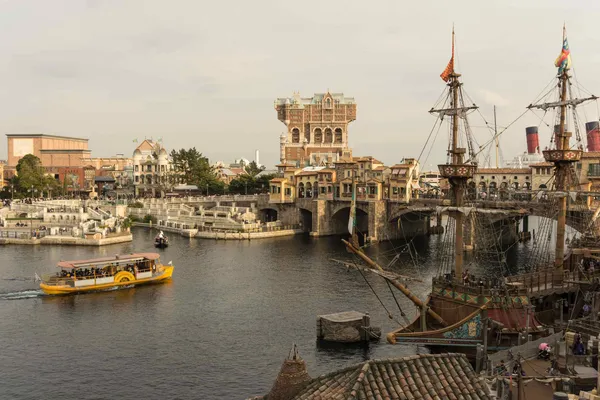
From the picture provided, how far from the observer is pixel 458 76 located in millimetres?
43969

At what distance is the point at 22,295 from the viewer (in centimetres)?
5366

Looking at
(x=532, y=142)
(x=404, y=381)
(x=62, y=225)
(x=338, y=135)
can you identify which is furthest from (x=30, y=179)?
(x=404, y=381)

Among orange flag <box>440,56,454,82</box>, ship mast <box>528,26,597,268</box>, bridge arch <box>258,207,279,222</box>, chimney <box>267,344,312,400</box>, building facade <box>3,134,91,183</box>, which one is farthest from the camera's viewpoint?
building facade <box>3,134,91,183</box>

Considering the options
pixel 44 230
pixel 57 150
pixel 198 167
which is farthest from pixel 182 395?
pixel 57 150

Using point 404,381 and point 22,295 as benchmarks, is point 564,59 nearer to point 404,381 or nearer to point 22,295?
point 404,381

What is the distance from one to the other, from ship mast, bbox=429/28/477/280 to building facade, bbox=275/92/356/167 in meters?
110

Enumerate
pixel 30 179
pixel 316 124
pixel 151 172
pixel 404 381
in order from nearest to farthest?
pixel 404 381 < pixel 30 179 < pixel 316 124 < pixel 151 172

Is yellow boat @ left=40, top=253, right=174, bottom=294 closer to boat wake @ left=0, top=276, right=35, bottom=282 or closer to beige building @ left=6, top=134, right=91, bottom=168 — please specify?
boat wake @ left=0, top=276, right=35, bottom=282

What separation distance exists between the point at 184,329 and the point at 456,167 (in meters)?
23.0

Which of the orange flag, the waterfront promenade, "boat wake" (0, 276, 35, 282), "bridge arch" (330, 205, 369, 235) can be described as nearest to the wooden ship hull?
the orange flag

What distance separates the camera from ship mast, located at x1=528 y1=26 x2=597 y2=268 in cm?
4703

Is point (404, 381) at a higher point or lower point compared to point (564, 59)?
lower

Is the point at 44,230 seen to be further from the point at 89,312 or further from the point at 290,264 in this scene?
the point at 89,312

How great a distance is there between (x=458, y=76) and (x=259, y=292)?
2651cm
